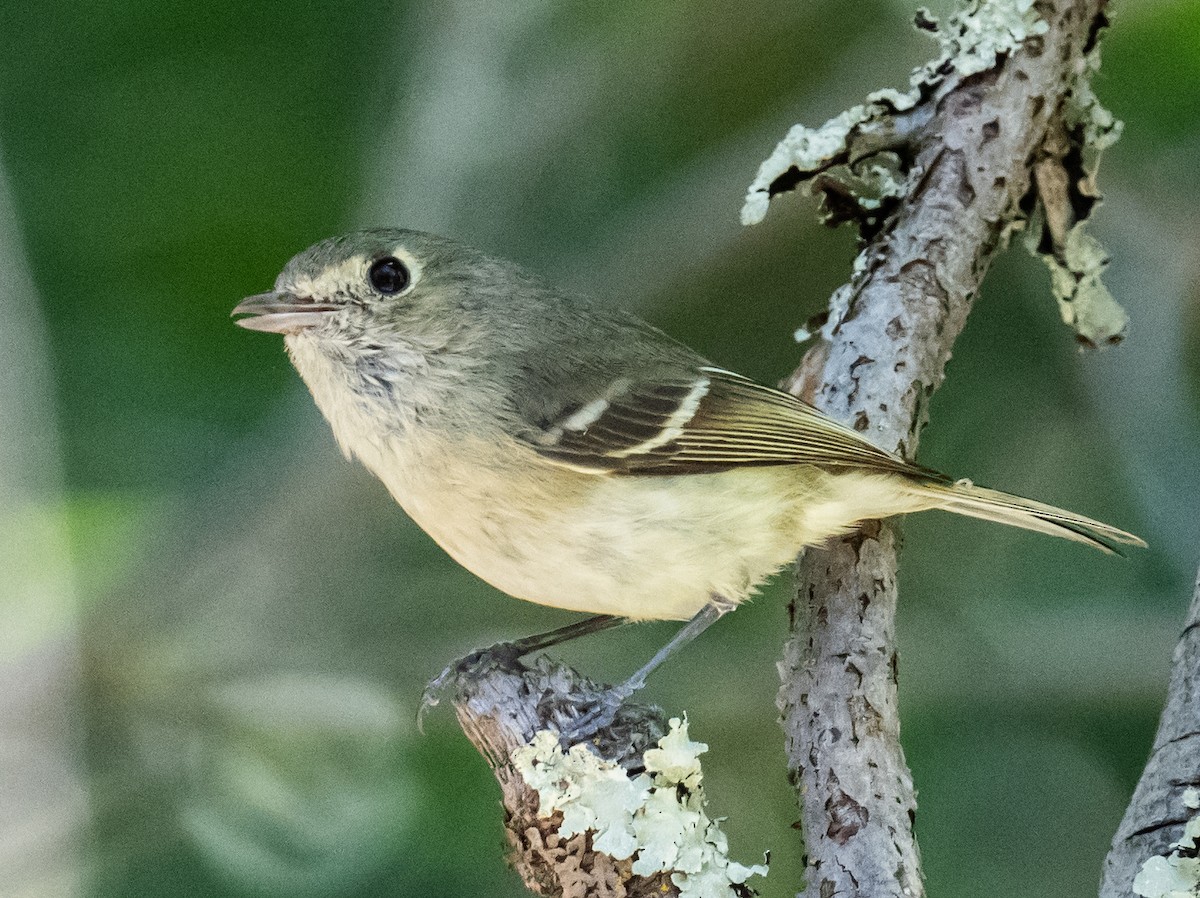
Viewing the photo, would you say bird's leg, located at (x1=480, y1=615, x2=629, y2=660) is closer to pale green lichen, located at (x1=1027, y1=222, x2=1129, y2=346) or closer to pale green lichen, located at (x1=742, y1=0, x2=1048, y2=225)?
pale green lichen, located at (x1=742, y1=0, x2=1048, y2=225)

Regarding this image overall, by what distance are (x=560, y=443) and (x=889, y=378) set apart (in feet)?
1.64

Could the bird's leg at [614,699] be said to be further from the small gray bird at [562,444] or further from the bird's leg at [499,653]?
the bird's leg at [499,653]

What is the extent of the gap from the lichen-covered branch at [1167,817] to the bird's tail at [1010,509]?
313 mm

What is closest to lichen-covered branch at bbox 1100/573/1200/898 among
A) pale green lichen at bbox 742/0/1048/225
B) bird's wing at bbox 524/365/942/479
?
bird's wing at bbox 524/365/942/479

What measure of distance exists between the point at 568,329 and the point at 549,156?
744 mm

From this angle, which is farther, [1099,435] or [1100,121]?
[1099,435]

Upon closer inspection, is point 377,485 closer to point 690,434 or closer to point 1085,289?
point 690,434

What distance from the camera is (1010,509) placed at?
1.58m

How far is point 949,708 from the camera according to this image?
2.15m

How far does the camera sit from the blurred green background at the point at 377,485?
1.97 meters

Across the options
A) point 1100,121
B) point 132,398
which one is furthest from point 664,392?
point 132,398

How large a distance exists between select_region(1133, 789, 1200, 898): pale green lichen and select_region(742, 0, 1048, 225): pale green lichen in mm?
1032

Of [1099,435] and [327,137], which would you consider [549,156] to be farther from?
[1099,435]

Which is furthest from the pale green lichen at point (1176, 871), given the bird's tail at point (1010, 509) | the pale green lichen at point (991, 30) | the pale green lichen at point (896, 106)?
the pale green lichen at point (991, 30)
